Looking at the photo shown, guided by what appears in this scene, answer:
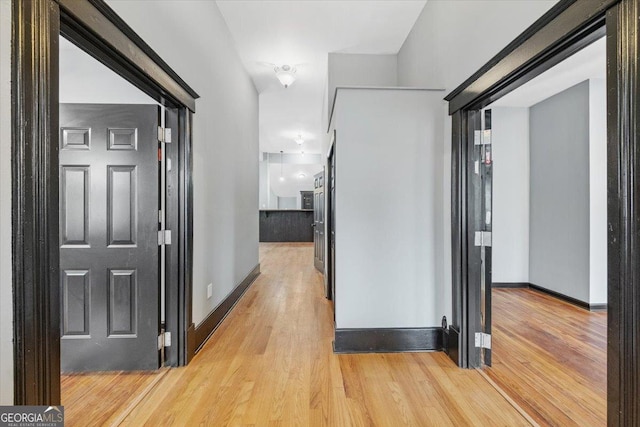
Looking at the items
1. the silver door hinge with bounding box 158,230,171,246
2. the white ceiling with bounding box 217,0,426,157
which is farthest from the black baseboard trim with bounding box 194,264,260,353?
the white ceiling with bounding box 217,0,426,157

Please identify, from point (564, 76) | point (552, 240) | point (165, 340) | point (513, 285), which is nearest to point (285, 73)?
point (564, 76)

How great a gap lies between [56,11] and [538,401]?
308 cm

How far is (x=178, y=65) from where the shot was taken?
2.14m

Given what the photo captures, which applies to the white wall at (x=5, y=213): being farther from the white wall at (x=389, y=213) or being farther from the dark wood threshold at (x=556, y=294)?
the dark wood threshold at (x=556, y=294)

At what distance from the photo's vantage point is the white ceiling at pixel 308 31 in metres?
2.88

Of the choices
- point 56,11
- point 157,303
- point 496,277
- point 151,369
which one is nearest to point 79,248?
point 157,303

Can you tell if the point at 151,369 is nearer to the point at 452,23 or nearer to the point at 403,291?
the point at 403,291

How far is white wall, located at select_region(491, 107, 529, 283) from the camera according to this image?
4.34 m

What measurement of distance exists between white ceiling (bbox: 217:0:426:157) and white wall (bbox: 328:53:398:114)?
94 mm

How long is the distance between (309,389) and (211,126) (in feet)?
7.66

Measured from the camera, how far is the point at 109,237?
2107 millimetres

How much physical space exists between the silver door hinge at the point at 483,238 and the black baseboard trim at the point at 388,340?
2.60 feet

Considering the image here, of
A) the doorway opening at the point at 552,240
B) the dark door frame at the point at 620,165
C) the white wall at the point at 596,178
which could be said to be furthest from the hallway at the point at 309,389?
the white wall at the point at 596,178

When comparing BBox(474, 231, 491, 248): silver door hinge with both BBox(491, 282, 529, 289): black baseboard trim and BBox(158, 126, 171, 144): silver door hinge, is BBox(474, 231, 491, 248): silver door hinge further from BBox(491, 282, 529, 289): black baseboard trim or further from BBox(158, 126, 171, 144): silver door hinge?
BBox(491, 282, 529, 289): black baseboard trim
